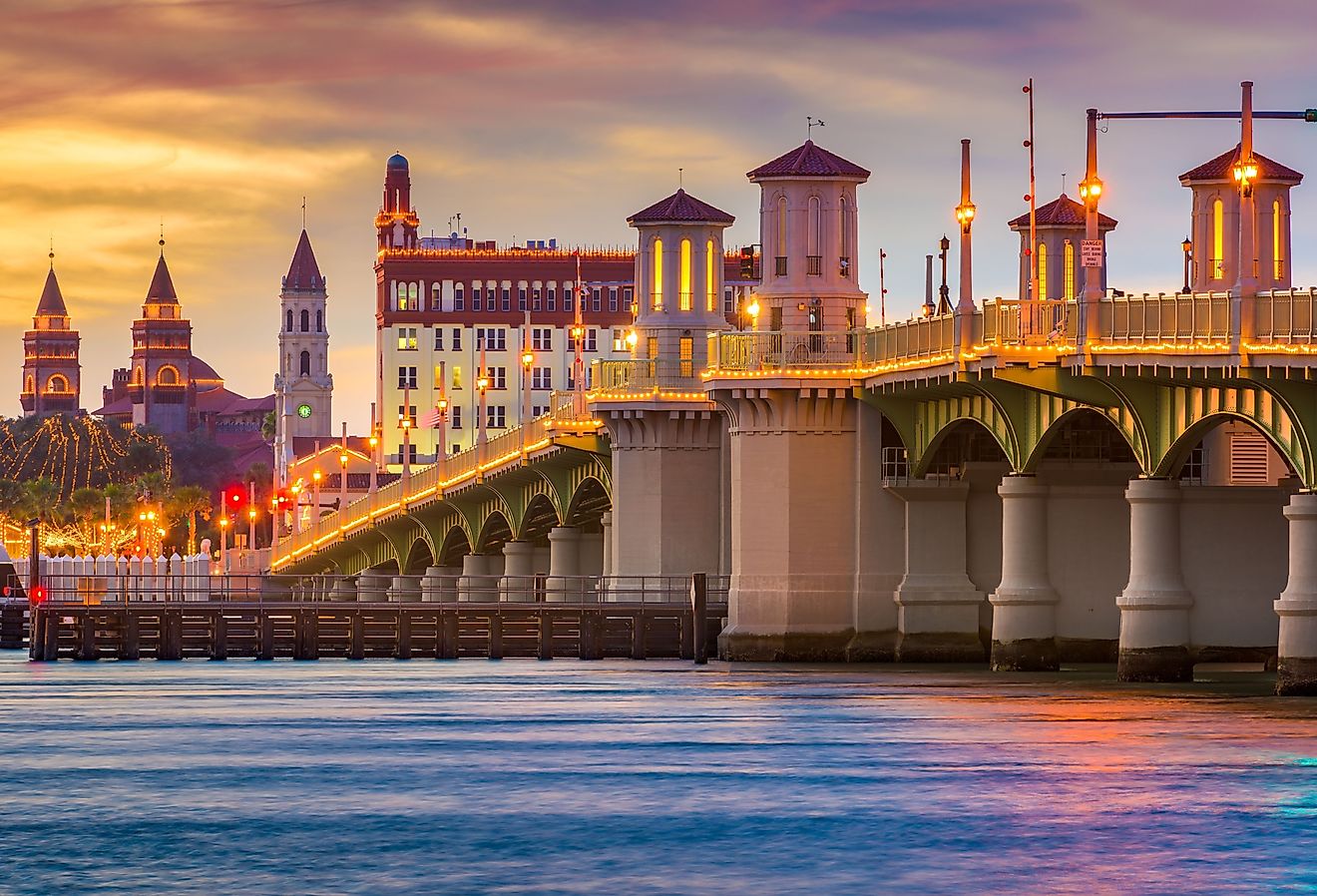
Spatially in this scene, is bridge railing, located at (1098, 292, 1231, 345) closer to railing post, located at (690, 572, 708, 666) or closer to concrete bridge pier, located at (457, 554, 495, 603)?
railing post, located at (690, 572, 708, 666)

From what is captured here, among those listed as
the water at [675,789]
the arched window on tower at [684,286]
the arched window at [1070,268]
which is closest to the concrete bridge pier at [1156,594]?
the water at [675,789]

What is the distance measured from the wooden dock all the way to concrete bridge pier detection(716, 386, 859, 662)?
7284 mm

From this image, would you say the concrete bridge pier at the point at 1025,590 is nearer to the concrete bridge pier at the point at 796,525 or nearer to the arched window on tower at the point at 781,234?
the concrete bridge pier at the point at 796,525

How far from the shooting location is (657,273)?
116m

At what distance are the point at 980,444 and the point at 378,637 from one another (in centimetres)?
3152

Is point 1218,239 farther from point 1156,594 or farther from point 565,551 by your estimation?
point 565,551

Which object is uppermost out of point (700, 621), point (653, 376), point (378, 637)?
point (653, 376)

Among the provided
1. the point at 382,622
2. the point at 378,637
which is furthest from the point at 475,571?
the point at 378,637

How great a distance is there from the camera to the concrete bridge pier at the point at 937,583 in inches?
3981

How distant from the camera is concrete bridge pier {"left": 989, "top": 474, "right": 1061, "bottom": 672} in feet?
306

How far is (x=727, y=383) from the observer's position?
102438mm

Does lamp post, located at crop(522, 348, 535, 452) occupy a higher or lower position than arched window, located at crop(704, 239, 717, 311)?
lower

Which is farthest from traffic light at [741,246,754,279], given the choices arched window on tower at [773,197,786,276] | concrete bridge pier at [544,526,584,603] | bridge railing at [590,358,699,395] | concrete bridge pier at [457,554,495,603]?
concrete bridge pier at [457,554,495,603]

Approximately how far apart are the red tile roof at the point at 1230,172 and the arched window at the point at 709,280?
20.6 metres
